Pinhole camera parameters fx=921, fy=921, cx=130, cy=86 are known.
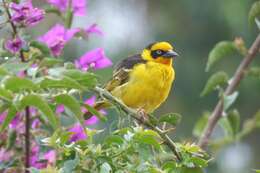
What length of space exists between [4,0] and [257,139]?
8977 mm

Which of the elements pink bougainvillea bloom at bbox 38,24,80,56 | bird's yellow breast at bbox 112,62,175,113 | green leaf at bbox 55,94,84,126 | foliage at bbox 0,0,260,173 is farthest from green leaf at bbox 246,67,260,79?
green leaf at bbox 55,94,84,126

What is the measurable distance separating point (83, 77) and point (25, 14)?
567 millimetres

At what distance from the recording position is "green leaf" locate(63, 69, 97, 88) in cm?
175

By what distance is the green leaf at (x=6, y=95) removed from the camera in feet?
5.53

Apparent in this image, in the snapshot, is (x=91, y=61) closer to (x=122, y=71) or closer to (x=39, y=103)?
(x=39, y=103)

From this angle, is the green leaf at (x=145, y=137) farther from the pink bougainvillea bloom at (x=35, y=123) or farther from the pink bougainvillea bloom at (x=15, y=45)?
the pink bougainvillea bloom at (x=35, y=123)

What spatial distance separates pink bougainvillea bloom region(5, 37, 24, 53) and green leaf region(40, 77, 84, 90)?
546 mm

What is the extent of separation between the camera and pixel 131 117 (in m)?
2.18

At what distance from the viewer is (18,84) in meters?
1.67

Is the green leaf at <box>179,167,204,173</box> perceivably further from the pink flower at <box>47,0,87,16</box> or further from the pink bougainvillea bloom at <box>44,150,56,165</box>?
the pink flower at <box>47,0,87,16</box>

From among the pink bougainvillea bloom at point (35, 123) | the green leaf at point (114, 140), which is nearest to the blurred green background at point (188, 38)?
the pink bougainvillea bloom at point (35, 123)

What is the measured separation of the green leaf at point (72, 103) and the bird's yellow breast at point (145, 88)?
76.0 inches

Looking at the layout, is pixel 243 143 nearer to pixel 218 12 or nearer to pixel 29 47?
pixel 218 12

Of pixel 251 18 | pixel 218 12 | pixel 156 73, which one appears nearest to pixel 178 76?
pixel 218 12
